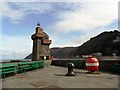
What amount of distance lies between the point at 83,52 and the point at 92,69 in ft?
342

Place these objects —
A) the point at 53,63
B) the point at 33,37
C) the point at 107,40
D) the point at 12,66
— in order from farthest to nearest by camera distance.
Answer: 1. the point at 107,40
2. the point at 53,63
3. the point at 33,37
4. the point at 12,66

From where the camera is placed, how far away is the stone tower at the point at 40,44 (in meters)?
24.7

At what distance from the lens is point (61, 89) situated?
8.29m

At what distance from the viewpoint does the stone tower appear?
2470 cm

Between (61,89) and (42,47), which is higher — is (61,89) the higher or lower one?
the lower one

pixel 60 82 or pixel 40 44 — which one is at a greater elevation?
pixel 40 44

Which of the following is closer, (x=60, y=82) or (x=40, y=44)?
(x=60, y=82)

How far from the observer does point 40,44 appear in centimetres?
2511

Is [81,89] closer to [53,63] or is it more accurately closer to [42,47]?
[42,47]

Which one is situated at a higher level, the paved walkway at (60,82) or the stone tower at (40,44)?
the stone tower at (40,44)

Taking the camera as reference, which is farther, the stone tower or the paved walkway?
the stone tower

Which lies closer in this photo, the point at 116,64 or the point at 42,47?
the point at 116,64

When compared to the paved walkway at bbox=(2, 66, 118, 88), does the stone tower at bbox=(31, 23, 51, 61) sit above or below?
above

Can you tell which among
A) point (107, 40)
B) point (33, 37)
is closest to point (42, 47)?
point (33, 37)
